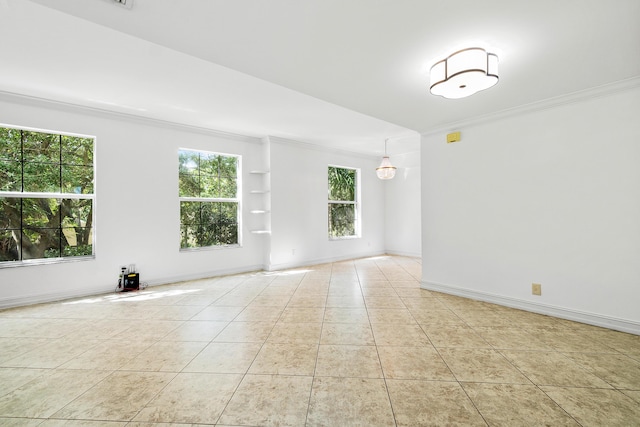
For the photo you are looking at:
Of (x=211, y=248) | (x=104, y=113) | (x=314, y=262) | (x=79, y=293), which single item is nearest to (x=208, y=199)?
(x=211, y=248)

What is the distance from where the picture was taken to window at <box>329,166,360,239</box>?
Result: 22.5 ft

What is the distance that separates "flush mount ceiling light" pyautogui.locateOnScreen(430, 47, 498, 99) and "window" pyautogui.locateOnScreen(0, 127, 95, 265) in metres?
4.62

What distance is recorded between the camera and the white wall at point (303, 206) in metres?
5.68

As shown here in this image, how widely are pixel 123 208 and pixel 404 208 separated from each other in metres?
6.23

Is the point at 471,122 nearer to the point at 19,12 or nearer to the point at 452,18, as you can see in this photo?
the point at 452,18

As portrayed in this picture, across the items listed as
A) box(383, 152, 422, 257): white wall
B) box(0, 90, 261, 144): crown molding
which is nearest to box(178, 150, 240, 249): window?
box(0, 90, 261, 144): crown molding

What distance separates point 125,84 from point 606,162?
16.9ft

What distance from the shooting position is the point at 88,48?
250cm

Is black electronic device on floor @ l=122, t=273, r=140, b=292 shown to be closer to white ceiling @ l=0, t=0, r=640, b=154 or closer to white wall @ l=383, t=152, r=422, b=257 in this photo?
white ceiling @ l=0, t=0, r=640, b=154

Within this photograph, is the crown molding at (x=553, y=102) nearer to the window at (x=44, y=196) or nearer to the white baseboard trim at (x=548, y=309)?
the white baseboard trim at (x=548, y=309)

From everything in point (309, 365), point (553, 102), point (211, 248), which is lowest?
point (309, 365)

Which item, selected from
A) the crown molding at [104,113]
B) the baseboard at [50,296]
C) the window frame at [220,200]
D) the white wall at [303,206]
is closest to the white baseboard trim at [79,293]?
the baseboard at [50,296]

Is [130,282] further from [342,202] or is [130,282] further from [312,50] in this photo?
[342,202]

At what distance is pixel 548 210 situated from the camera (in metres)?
3.13
